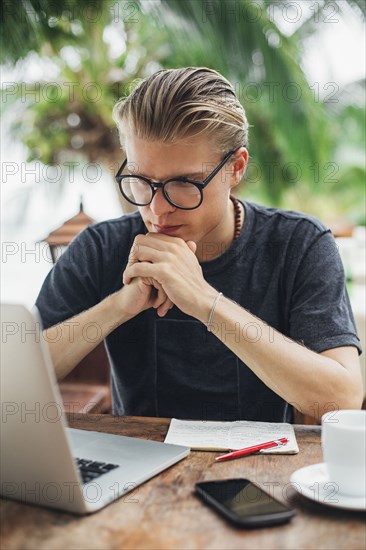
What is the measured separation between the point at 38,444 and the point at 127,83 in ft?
14.6

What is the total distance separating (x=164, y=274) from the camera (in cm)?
135

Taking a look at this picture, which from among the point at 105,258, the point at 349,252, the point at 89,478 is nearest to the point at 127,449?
the point at 89,478

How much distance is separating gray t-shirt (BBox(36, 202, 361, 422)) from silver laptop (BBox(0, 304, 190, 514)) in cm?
58

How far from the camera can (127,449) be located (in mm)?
1039

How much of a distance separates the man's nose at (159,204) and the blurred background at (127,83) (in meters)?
1.04

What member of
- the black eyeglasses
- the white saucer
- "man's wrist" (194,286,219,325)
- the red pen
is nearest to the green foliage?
the black eyeglasses

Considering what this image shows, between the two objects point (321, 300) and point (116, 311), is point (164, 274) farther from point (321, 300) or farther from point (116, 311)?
point (321, 300)

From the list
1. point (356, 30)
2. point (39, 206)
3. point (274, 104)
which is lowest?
point (39, 206)

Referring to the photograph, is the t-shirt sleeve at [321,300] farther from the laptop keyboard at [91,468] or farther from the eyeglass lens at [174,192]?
the laptop keyboard at [91,468]

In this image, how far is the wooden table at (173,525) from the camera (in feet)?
2.48

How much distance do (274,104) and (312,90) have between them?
301 mm

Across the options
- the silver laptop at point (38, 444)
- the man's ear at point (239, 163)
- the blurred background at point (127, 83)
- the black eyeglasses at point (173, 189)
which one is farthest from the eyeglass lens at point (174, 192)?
the blurred background at point (127, 83)

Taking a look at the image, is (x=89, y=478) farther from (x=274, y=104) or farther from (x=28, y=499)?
(x=274, y=104)

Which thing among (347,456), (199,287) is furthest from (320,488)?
(199,287)
